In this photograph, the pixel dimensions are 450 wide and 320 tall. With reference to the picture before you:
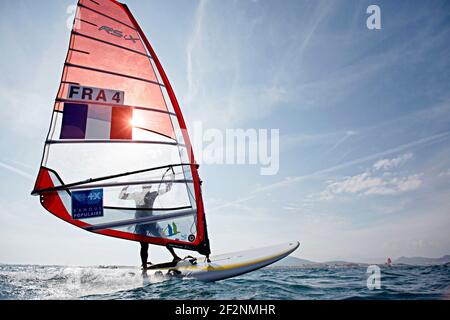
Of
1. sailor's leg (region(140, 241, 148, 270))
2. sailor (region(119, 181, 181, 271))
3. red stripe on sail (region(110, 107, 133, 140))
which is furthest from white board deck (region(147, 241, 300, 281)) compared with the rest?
red stripe on sail (region(110, 107, 133, 140))

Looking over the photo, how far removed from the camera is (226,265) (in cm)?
487

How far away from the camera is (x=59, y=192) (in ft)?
15.1

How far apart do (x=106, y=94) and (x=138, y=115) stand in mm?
696

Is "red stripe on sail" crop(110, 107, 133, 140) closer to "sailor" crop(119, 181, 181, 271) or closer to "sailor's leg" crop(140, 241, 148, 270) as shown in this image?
"sailor" crop(119, 181, 181, 271)

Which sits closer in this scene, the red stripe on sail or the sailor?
the sailor

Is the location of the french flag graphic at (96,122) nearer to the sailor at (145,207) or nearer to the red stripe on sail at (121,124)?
the red stripe on sail at (121,124)

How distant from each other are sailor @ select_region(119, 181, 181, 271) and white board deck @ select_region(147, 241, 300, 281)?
323mm

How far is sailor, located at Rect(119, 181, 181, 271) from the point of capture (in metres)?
4.82

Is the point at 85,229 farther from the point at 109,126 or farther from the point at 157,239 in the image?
the point at 109,126

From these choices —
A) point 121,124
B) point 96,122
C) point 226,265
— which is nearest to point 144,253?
point 226,265

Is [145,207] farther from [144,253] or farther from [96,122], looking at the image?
[96,122]

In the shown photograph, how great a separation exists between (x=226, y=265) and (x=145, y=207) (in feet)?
5.74

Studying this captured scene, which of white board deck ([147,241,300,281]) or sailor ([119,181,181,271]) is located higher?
sailor ([119,181,181,271])
